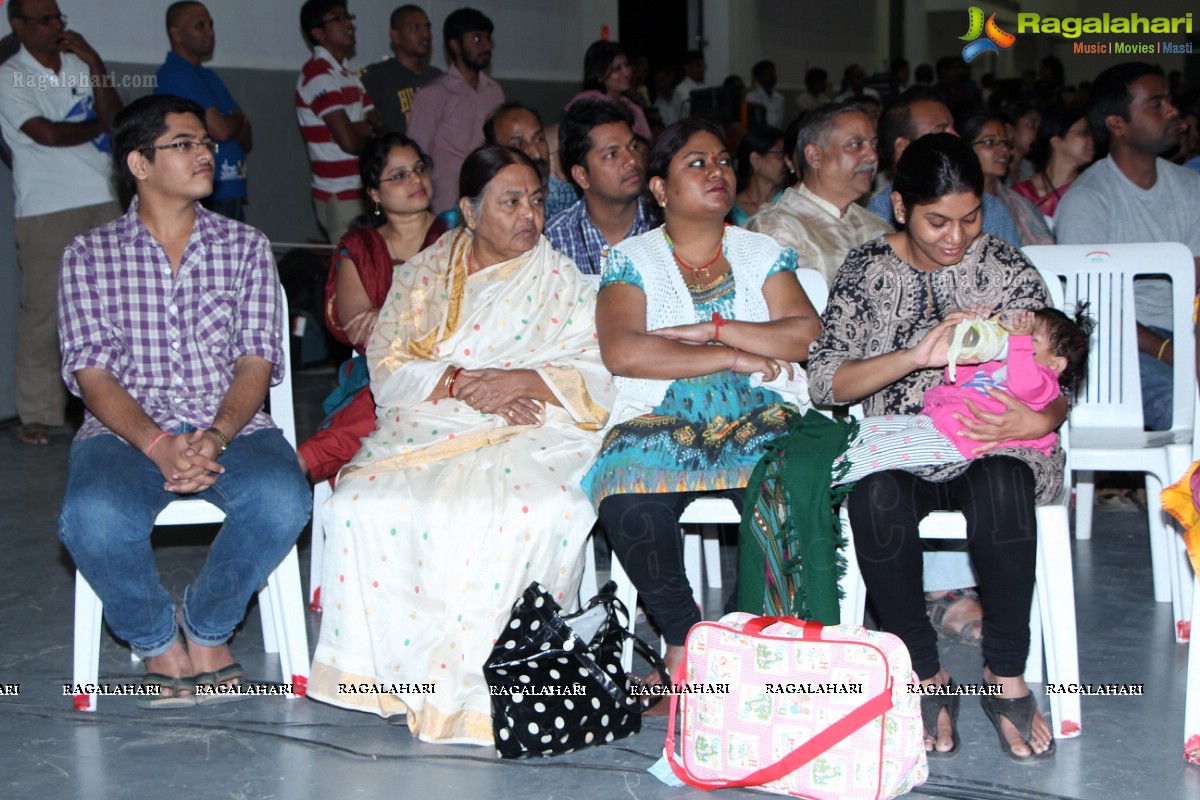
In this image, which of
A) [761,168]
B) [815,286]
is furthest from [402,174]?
[761,168]

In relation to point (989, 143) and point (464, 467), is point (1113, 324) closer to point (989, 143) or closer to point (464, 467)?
point (989, 143)

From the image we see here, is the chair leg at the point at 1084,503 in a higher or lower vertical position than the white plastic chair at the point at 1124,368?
lower

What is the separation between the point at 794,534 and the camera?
2.67 metres

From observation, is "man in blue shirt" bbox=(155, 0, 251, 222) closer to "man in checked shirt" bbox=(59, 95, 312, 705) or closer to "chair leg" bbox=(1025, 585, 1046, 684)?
"man in checked shirt" bbox=(59, 95, 312, 705)

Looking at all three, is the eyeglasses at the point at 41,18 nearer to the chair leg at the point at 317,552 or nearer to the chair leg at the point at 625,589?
the chair leg at the point at 317,552

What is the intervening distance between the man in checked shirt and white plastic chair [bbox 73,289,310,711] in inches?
1.7

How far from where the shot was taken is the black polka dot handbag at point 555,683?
2621 mm

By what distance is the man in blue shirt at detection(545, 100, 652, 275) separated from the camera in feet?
12.0

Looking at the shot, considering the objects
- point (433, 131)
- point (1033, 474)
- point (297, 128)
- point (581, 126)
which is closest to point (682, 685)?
point (1033, 474)

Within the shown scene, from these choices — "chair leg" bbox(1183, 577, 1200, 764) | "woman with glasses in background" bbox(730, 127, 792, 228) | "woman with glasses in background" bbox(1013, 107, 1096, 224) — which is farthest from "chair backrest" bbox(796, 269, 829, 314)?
"woman with glasses in background" bbox(730, 127, 792, 228)

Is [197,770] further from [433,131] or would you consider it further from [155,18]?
[155,18]

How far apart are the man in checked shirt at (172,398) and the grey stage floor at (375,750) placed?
0.58 ft

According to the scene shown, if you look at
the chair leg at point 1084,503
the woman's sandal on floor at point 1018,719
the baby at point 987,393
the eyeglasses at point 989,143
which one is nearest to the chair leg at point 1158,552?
the chair leg at point 1084,503

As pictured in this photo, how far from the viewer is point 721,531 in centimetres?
413
